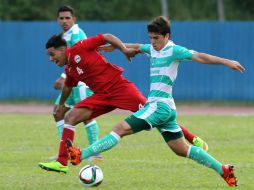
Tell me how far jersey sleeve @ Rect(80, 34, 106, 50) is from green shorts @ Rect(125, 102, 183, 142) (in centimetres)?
138

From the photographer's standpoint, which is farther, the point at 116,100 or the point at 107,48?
the point at 107,48

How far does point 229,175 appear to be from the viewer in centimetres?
927

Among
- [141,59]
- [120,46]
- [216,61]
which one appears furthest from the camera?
[141,59]

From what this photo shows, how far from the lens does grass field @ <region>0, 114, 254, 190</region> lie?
9.64m

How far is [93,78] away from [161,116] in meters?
1.60

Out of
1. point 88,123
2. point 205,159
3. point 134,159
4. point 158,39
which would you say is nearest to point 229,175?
point 205,159

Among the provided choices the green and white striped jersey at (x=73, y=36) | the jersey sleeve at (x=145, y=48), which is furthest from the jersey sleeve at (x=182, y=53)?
the green and white striped jersey at (x=73, y=36)

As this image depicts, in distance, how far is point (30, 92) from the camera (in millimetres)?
26078

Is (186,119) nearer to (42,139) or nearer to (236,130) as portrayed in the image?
(236,130)

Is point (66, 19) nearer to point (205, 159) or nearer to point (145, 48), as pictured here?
point (145, 48)

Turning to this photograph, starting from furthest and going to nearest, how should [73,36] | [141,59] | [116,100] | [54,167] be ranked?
[141,59] → [73,36] → [116,100] → [54,167]

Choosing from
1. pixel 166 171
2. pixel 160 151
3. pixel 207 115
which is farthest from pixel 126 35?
pixel 166 171

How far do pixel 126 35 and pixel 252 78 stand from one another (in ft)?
13.1

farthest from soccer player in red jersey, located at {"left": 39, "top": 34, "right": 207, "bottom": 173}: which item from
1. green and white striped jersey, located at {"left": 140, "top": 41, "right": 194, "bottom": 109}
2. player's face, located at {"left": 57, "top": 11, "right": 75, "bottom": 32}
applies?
player's face, located at {"left": 57, "top": 11, "right": 75, "bottom": 32}
